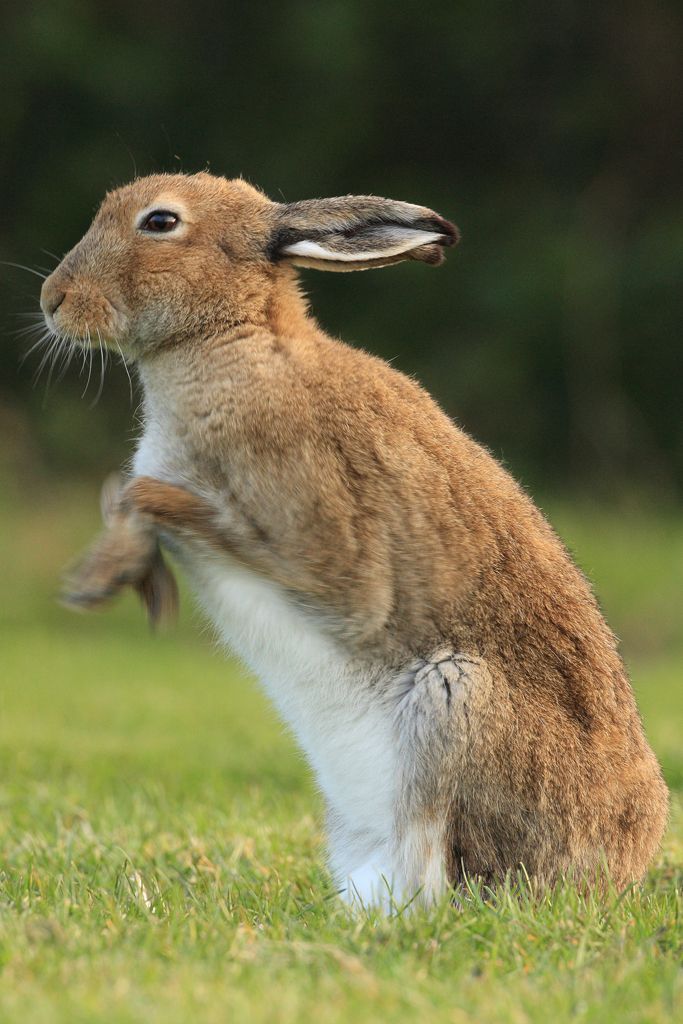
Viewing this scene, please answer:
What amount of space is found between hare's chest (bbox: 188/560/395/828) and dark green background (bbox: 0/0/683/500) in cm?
1173

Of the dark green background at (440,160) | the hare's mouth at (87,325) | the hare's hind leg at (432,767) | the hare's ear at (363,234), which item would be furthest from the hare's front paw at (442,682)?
the dark green background at (440,160)

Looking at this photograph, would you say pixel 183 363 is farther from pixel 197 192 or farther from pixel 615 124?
pixel 615 124

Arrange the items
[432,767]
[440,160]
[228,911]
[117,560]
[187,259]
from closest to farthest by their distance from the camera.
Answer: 1. [228,911]
2. [432,767]
3. [117,560]
4. [187,259]
5. [440,160]

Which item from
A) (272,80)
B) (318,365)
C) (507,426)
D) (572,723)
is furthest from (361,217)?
(272,80)

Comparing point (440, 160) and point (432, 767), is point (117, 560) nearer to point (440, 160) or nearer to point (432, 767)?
point (432, 767)

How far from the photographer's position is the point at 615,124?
53.8 ft

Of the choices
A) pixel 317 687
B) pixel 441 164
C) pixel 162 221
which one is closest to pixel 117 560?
pixel 317 687

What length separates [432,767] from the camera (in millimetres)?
3551

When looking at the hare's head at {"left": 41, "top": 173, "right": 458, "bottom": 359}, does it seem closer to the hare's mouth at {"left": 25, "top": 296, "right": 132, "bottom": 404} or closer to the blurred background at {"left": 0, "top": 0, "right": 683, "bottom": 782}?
the hare's mouth at {"left": 25, "top": 296, "right": 132, "bottom": 404}

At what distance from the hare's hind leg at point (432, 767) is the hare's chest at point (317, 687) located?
0.07 meters

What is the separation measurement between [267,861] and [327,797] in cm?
58

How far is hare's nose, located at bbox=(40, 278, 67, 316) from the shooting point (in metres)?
4.21

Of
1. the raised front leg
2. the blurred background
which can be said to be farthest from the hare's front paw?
the blurred background

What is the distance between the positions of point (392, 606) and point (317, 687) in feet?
0.87
